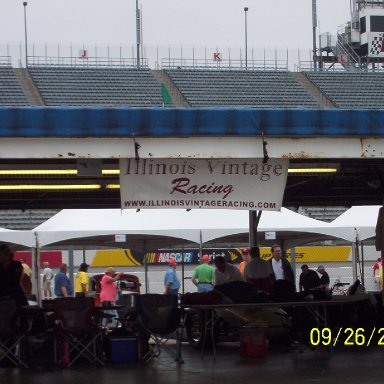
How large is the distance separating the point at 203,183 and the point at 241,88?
129 feet

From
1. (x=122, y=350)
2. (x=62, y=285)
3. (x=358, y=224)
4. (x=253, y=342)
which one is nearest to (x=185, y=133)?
(x=122, y=350)

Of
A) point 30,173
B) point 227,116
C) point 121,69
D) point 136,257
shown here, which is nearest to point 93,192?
point 30,173

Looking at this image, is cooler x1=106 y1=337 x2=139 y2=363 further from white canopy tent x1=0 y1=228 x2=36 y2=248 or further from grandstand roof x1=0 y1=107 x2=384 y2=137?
white canopy tent x1=0 y1=228 x2=36 y2=248

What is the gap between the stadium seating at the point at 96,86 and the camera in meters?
46.7

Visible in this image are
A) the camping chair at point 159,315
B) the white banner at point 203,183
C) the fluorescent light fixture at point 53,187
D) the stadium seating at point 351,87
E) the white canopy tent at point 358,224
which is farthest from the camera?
the stadium seating at point 351,87

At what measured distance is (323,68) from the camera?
187ft

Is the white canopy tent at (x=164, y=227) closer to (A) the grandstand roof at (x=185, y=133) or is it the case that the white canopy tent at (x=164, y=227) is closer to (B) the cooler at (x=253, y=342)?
(B) the cooler at (x=253, y=342)

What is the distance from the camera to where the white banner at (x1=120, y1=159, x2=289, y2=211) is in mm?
10258

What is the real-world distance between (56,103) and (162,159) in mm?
36805

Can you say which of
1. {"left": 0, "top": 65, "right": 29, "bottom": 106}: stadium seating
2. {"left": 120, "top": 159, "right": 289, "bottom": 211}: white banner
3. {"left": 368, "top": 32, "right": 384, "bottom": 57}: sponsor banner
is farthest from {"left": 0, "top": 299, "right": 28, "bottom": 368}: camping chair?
{"left": 368, "top": 32, "right": 384, "bottom": 57}: sponsor banner

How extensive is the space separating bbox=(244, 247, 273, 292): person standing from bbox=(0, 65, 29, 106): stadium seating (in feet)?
102

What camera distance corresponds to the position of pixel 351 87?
50.9 m

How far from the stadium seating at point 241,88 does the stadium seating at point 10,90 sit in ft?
27.3

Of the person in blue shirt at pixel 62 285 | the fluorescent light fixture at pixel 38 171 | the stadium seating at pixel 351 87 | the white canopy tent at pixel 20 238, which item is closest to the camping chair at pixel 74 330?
the fluorescent light fixture at pixel 38 171
